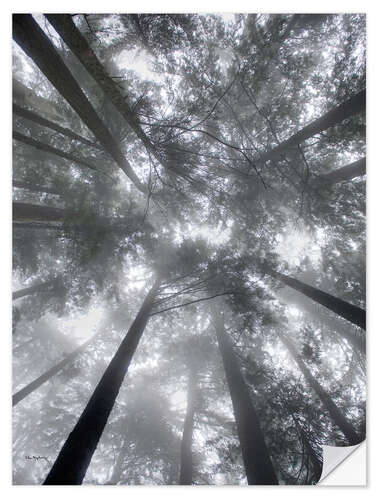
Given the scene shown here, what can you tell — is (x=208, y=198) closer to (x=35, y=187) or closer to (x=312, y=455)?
(x=35, y=187)

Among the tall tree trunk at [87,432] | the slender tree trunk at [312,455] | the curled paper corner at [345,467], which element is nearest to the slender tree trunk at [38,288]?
the tall tree trunk at [87,432]

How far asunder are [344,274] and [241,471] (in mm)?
4798

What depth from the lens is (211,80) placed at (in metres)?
4.58

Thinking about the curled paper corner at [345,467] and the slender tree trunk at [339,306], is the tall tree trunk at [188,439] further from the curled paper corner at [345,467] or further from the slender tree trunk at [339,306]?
the slender tree trunk at [339,306]

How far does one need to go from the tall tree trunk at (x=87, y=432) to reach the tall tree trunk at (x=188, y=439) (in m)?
5.61

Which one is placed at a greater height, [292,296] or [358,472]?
[292,296]

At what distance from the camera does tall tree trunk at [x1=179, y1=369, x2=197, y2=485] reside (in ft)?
21.6

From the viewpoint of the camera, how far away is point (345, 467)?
9.51ft

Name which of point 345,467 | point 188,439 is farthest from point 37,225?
point 188,439

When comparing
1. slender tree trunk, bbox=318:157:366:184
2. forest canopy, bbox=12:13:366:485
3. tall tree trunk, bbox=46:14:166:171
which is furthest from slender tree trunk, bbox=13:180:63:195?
slender tree trunk, bbox=318:157:366:184

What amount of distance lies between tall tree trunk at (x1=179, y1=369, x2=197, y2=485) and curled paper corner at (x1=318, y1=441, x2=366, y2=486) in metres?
5.13

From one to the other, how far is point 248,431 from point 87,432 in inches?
132
